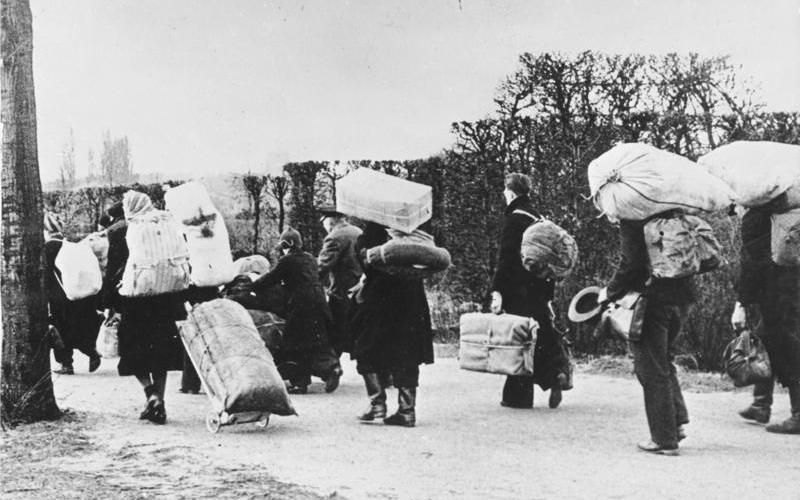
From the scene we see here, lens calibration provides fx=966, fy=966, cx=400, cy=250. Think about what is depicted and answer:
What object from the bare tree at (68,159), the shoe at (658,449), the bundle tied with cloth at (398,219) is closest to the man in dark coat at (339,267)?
the bundle tied with cloth at (398,219)

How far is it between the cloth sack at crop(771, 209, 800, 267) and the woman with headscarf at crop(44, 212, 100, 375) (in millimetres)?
7932

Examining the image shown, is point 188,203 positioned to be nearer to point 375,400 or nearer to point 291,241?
point 291,241

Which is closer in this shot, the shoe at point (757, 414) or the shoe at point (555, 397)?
the shoe at point (757, 414)

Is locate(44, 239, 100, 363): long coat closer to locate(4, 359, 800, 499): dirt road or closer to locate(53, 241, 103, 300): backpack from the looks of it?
locate(53, 241, 103, 300): backpack

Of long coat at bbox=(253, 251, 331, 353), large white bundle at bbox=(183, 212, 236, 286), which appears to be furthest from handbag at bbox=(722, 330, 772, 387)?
large white bundle at bbox=(183, 212, 236, 286)

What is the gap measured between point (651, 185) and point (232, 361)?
339 cm

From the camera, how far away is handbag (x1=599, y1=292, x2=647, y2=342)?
21.8 feet

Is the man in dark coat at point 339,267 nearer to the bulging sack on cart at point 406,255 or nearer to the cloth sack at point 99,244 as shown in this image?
the bulging sack on cart at point 406,255

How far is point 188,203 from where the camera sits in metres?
9.30

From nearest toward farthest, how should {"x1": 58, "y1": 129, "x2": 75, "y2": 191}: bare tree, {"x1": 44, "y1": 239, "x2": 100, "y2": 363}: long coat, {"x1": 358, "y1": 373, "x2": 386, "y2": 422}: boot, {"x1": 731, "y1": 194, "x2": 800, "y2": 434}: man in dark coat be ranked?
1. {"x1": 731, "y1": 194, "x2": 800, "y2": 434}: man in dark coat
2. {"x1": 358, "y1": 373, "x2": 386, "y2": 422}: boot
3. {"x1": 44, "y1": 239, "x2": 100, "y2": 363}: long coat
4. {"x1": 58, "y1": 129, "x2": 75, "y2": 191}: bare tree

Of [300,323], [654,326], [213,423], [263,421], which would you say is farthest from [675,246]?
[300,323]

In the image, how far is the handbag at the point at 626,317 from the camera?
21.8 ft

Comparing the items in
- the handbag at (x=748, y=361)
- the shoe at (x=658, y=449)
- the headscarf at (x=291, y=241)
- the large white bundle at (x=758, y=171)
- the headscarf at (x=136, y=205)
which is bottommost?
the shoe at (x=658, y=449)

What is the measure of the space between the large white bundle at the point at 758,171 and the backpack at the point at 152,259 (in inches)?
172
